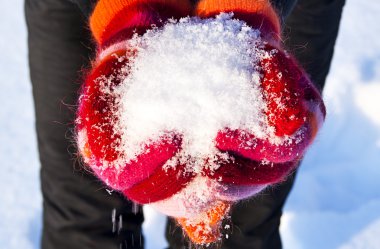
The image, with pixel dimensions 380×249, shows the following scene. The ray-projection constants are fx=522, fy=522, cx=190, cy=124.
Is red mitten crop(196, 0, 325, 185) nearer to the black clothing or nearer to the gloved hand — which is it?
the gloved hand

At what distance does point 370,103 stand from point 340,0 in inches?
27.7

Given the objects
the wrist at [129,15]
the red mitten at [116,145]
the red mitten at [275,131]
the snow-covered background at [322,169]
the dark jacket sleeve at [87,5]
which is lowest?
the snow-covered background at [322,169]

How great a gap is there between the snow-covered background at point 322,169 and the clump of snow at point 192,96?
845 mm

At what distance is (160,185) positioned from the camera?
0.49 meters

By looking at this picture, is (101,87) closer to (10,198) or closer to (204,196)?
(204,196)

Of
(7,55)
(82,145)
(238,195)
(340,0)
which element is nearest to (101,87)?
(82,145)

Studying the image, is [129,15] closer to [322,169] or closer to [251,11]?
[251,11]

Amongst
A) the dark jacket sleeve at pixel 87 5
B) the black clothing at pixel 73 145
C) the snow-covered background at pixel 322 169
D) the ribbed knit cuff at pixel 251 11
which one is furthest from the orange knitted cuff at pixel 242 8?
the snow-covered background at pixel 322 169

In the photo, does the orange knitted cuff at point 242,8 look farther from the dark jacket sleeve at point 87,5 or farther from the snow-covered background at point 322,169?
the snow-covered background at point 322,169

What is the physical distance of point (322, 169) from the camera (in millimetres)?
1489

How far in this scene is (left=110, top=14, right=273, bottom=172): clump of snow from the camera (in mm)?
484

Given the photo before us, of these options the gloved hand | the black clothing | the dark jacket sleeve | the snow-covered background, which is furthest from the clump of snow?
the snow-covered background

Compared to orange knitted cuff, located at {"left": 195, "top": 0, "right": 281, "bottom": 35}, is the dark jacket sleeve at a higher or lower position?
higher

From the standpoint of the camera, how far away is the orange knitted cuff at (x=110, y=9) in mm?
545
